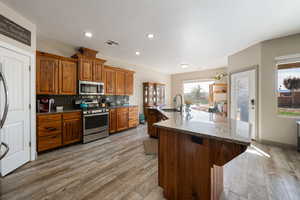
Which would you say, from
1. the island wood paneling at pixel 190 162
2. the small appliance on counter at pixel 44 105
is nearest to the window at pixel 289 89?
the island wood paneling at pixel 190 162

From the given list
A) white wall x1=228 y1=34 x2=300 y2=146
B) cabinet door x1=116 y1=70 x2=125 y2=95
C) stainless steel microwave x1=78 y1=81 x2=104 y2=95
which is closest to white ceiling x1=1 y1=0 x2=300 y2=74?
white wall x1=228 y1=34 x2=300 y2=146

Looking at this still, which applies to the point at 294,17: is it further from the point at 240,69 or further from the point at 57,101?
the point at 57,101

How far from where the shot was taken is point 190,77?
7.11m

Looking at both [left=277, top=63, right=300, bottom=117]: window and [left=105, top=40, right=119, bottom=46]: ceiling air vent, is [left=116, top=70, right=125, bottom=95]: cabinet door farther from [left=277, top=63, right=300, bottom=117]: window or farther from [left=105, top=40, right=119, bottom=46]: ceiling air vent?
[left=277, top=63, right=300, bottom=117]: window

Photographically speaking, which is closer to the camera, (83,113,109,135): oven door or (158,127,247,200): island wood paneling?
(158,127,247,200): island wood paneling

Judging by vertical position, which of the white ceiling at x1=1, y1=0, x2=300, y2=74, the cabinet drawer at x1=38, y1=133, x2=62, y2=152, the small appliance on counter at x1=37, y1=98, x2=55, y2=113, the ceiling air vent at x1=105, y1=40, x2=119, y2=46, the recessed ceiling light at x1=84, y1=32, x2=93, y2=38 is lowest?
the cabinet drawer at x1=38, y1=133, x2=62, y2=152

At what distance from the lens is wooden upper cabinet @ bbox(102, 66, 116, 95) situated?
4.04 metres

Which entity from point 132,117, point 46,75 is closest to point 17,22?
point 46,75

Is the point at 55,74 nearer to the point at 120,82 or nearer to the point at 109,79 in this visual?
the point at 109,79

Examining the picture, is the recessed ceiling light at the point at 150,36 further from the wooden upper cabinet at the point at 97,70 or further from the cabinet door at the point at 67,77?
the cabinet door at the point at 67,77

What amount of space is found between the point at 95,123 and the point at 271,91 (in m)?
4.75

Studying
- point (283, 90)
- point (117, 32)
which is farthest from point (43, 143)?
point (283, 90)

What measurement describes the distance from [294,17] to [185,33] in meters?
1.90

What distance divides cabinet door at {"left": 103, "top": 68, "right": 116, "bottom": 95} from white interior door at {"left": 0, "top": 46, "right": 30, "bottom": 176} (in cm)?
193
